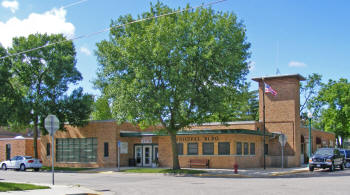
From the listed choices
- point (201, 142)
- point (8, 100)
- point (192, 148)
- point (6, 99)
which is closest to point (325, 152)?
point (201, 142)

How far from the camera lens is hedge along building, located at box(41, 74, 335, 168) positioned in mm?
36188

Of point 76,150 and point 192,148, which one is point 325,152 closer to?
point 192,148

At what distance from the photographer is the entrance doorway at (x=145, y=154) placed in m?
40.2

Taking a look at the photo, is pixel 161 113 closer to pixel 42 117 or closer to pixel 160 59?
pixel 160 59

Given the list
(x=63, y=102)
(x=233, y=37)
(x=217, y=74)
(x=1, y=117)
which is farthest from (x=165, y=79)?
(x=1, y=117)

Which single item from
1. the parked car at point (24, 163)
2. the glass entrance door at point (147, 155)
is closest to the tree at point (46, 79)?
the parked car at point (24, 163)

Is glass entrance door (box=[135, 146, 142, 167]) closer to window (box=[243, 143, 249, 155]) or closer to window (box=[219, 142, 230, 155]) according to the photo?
window (box=[219, 142, 230, 155])

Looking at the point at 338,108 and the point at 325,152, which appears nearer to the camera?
the point at 325,152

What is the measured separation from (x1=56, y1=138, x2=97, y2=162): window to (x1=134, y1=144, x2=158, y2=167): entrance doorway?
4156mm

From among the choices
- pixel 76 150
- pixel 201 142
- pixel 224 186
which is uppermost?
pixel 201 142

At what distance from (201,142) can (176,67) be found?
1046cm

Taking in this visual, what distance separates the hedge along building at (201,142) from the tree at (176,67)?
19.0 feet

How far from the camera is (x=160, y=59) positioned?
28438 mm

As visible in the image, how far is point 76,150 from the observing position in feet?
139
